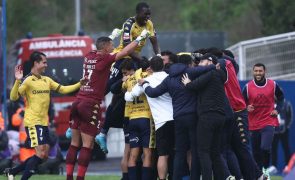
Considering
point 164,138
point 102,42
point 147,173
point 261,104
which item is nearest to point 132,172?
point 147,173

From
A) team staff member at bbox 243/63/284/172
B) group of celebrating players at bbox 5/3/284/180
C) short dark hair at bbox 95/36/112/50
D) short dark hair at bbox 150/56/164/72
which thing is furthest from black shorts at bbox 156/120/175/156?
team staff member at bbox 243/63/284/172

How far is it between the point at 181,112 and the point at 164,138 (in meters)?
0.63

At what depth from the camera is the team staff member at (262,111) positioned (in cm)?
2366

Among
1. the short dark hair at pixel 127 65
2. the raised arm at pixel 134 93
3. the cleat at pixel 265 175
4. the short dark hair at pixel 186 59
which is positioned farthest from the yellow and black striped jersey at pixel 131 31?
the cleat at pixel 265 175

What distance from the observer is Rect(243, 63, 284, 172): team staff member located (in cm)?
2366

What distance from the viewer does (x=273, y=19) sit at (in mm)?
41125

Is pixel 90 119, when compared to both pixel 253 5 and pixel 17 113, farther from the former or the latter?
pixel 253 5

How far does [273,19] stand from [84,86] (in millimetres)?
21003

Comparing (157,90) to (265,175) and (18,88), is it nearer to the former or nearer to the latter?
(18,88)

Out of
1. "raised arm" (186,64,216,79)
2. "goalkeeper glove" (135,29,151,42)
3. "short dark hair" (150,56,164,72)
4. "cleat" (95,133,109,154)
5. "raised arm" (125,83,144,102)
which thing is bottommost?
"cleat" (95,133,109,154)

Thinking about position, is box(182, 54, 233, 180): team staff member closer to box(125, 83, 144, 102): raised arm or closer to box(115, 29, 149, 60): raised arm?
box(125, 83, 144, 102): raised arm

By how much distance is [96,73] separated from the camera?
2073 centimetres

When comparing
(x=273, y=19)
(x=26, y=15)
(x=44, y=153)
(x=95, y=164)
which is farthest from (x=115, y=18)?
(x=44, y=153)

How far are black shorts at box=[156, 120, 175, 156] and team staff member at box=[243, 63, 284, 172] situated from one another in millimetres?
3252
